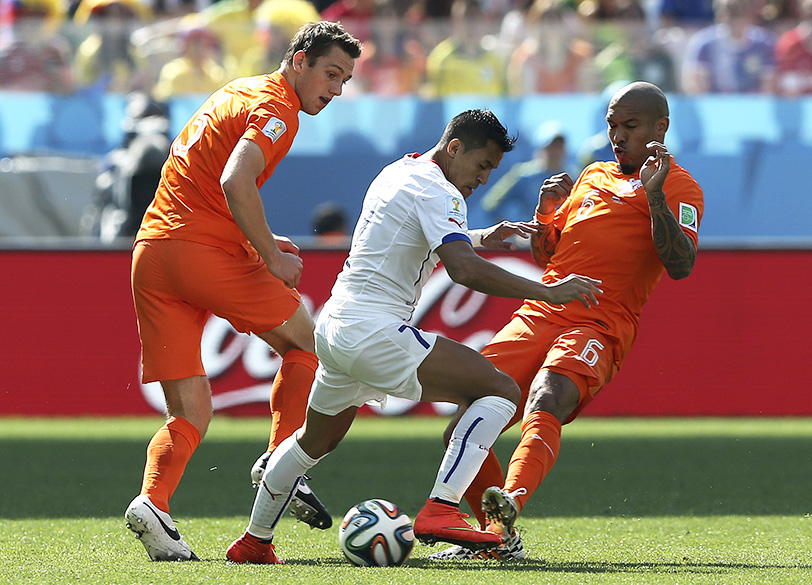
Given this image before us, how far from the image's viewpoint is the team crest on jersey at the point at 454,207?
4.89 m

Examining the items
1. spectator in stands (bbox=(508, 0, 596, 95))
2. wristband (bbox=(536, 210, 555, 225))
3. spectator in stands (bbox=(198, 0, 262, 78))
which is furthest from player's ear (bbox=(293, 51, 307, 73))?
spectator in stands (bbox=(508, 0, 596, 95))

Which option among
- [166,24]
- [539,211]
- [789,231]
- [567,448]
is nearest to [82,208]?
[166,24]

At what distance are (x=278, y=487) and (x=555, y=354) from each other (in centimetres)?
136

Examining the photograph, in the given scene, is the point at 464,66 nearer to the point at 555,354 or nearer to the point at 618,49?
the point at 618,49

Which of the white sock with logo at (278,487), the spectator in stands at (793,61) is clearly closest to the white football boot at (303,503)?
the white sock with logo at (278,487)

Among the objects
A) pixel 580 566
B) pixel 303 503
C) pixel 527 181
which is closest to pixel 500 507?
pixel 580 566

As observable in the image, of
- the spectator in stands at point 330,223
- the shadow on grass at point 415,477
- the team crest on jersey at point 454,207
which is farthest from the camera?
the spectator in stands at point 330,223

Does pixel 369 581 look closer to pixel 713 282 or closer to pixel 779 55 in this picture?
pixel 713 282

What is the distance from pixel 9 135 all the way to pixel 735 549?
996cm

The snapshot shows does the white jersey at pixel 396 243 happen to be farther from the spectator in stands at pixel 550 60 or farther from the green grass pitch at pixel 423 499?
the spectator in stands at pixel 550 60

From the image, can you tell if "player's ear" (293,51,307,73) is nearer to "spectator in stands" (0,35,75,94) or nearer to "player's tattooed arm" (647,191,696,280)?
"player's tattooed arm" (647,191,696,280)

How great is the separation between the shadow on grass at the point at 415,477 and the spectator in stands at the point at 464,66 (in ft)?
15.0

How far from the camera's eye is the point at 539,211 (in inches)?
236

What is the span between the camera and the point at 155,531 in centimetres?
498
